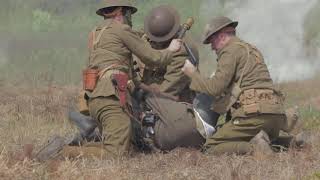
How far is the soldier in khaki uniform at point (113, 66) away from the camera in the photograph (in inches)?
270

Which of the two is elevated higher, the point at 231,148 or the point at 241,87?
the point at 241,87

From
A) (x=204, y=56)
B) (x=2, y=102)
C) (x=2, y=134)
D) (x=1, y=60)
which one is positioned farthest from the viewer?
(x=204, y=56)

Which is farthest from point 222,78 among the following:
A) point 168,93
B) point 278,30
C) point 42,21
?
point 278,30

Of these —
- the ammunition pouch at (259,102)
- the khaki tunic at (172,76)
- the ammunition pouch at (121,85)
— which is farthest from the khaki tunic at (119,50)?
the ammunition pouch at (259,102)

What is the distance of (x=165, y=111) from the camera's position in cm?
732

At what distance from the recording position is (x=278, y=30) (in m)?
26.9

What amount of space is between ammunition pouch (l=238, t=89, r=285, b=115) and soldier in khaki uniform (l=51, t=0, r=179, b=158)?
96cm

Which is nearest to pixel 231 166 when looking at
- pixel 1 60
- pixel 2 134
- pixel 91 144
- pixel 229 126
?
pixel 229 126

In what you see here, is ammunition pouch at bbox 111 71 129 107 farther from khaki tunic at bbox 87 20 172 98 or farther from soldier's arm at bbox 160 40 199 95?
soldier's arm at bbox 160 40 199 95

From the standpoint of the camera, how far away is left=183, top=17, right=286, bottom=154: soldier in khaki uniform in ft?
23.0

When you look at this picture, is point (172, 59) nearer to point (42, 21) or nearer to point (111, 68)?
point (111, 68)

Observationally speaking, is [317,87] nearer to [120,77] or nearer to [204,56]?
[204,56]

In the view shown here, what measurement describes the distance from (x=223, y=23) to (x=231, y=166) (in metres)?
1.98

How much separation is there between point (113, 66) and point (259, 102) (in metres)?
1.57
